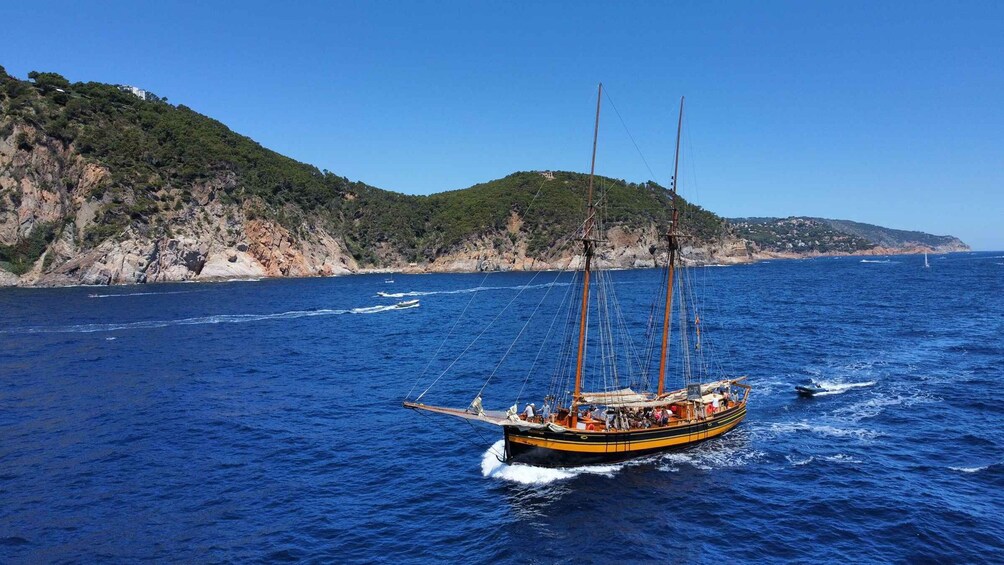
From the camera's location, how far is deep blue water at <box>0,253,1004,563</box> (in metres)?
24.6

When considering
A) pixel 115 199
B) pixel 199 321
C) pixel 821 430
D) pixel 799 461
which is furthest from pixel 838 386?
pixel 115 199

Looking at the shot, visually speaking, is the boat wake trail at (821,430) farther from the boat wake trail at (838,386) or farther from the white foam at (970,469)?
the boat wake trail at (838,386)

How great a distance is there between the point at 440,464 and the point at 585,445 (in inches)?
333

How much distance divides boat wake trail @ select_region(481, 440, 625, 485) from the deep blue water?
14 cm

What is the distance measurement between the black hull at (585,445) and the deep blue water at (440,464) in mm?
770

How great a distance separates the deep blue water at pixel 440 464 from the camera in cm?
2464

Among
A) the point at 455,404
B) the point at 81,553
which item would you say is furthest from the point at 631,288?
the point at 81,553

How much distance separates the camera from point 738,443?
120 feet

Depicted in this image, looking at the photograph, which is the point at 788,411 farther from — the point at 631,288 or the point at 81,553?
the point at 631,288

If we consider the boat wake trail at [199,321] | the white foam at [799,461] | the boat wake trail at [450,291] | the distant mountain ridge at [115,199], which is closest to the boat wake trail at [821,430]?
the white foam at [799,461]

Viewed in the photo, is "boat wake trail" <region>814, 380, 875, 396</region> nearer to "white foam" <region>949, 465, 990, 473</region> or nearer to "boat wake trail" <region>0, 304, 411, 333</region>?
"white foam" <region>949, 465, 990, 473</region>

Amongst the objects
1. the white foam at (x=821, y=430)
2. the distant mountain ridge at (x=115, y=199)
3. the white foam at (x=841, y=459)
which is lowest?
the white foam at (x=841, y=459)

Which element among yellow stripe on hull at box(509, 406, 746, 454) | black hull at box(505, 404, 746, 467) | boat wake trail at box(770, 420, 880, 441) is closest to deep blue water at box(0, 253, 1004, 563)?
boat wake trail at box(770, 420, 880, 441)

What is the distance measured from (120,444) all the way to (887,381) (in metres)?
57.2
